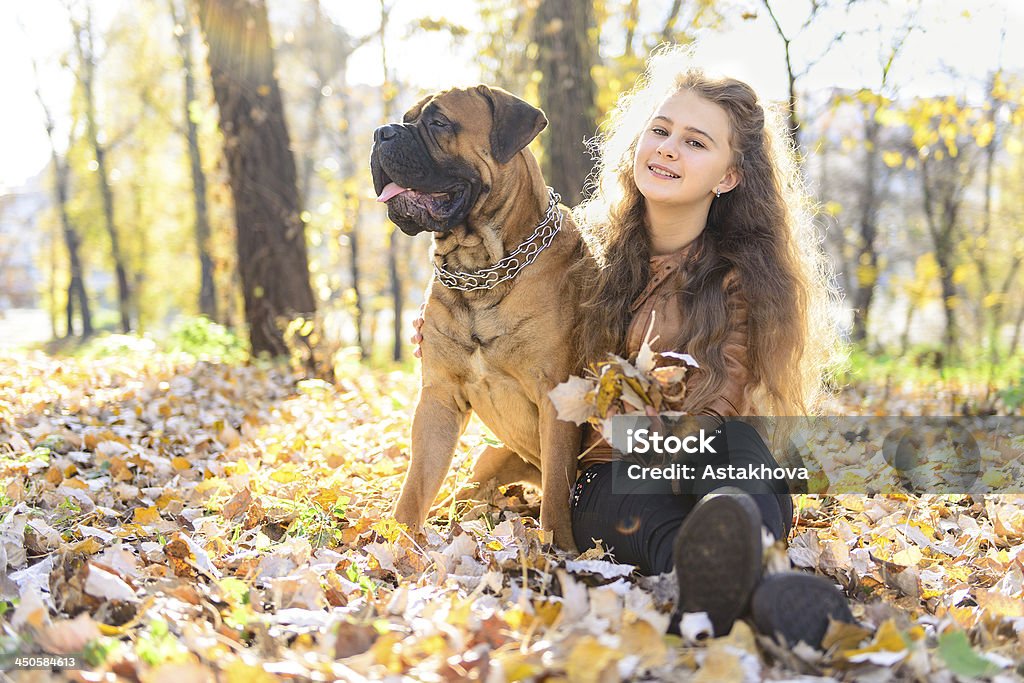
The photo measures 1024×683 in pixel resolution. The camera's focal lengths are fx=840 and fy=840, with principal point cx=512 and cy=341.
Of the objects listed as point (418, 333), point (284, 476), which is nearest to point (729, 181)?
point (418, 333)

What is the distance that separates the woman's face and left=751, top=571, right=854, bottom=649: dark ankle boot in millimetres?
1502

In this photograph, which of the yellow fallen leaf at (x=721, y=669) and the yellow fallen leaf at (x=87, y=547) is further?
the yellow fallen leaf at (x=87, y=547)

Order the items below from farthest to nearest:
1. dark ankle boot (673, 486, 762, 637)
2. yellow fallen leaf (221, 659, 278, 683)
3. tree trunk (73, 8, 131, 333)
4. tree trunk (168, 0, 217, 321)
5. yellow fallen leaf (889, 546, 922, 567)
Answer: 1. tree trunk (73, 8, 131, 333)
2. tree trunk (168, 0, 217, 321)
3. yellow fallen leaf (889, 546, 922, 567)
4. dark ankle boot (673, 486, 762, 637)
5. yellow fallen leaf (221, 659, 278, 683)

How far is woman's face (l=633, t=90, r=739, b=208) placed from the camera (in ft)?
9.70

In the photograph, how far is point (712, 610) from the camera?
77.4 inches

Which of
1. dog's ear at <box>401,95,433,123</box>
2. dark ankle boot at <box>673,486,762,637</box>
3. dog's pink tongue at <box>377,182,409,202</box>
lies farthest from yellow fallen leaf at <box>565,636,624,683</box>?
dog's ear at <box>401,95,433,123</box>

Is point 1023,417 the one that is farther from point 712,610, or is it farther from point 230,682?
point 230,682

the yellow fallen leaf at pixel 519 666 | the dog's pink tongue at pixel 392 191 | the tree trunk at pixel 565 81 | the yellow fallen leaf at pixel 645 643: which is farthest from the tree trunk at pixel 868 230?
the yellow fallen leaf at pixel 519 666

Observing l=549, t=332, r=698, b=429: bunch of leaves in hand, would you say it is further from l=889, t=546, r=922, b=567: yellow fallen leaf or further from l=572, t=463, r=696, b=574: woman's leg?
l=889, t=546, r=922, b=567: yellow fallen leaf

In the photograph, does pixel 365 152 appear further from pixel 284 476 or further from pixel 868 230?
pixel 284 476

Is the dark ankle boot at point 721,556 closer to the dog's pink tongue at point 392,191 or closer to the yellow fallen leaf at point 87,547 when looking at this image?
the dog's pink tongue at point 392,191

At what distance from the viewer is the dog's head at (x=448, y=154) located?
3004 mm

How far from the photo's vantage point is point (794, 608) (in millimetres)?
1879

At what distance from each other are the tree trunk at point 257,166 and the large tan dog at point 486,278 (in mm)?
4822
